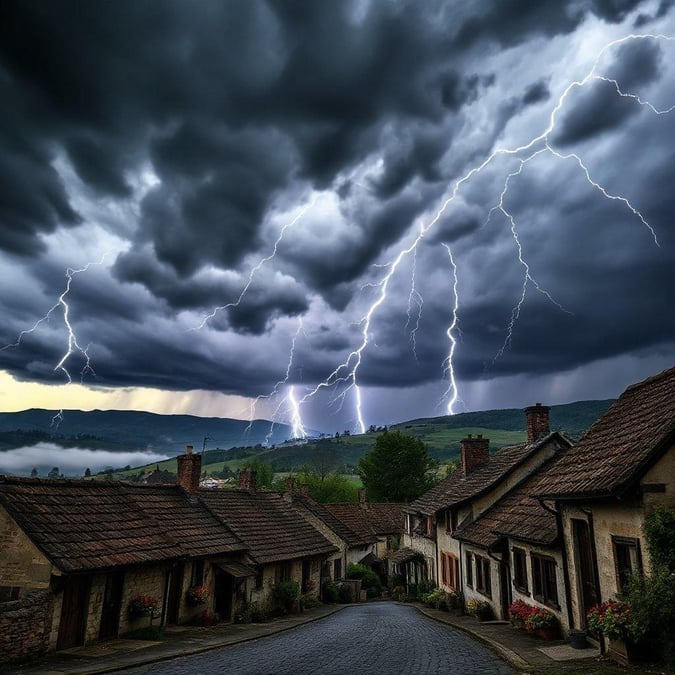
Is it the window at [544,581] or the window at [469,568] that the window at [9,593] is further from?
the window at [469,568]

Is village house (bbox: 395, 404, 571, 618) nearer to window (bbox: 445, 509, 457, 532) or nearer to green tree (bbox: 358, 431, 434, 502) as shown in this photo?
window (bbox: 445, 509, 457, 532)

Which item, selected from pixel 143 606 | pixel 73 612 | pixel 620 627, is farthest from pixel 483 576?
pixel 73 612

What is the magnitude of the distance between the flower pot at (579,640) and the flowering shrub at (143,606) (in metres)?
12.4

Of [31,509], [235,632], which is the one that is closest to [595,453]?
[235,632]

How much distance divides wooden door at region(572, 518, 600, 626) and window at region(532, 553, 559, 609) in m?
1.70

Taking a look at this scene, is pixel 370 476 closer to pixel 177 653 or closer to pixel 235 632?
pixel 235 632

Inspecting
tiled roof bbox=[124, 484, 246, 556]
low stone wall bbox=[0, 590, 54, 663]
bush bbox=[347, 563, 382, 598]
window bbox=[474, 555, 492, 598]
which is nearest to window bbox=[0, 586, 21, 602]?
low stone wall bbox=[0, 590, 54, 663]

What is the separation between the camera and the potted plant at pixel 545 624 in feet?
48.5

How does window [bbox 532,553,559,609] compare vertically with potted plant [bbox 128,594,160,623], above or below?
above

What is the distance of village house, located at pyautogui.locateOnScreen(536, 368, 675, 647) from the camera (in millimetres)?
10641

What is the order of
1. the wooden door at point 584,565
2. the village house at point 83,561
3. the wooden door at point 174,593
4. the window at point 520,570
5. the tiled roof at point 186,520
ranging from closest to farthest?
1. the wooden door at point 584,565
2. the village house at point 83,561
3. the window at point 520,570
4. the wooden door at point 174,593
5. the tiled roof at point 186,520

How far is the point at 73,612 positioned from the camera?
14656mm

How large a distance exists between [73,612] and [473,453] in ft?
76.4

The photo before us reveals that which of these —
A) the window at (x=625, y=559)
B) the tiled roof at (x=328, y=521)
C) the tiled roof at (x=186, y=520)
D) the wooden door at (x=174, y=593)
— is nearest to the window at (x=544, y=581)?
the window at (x=625, y=559)
